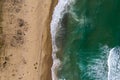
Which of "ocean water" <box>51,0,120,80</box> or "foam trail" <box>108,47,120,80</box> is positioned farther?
"ocean water" <box>51,0,120,80</box>

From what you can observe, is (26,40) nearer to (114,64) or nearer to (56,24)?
(56,24)

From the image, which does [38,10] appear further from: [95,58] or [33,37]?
[95,58]

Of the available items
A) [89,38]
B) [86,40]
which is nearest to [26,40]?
[86,40]

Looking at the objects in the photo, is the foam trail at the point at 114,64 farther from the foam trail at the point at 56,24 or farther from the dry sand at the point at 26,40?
the dry sand at the point at 26,40

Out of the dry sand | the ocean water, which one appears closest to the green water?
the ocean water

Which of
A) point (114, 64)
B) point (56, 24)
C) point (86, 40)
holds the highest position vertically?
point (56, 24)

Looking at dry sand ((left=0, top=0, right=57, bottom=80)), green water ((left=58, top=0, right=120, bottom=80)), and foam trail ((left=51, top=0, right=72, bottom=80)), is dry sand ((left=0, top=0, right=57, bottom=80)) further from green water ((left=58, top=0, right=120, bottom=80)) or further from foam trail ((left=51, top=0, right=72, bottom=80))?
green water ((left=58, top=0, right=120, bottom=80))

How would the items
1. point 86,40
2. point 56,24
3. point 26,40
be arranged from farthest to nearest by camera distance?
1. point 56,24
2. point 26,40
3. point 86,40
